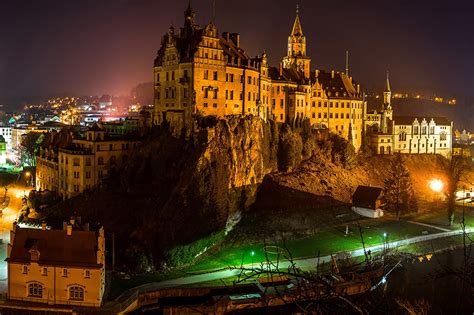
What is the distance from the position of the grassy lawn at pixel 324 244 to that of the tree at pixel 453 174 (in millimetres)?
6392

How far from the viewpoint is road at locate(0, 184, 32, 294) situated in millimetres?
44566

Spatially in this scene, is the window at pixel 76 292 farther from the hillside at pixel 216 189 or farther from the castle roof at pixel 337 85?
the castle roof at pixel 337 85

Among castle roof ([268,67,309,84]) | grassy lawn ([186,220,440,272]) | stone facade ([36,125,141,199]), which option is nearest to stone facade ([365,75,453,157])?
castle roof ([268,67,309,84])

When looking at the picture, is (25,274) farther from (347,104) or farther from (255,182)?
(347,104)

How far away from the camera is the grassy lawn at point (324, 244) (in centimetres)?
4884

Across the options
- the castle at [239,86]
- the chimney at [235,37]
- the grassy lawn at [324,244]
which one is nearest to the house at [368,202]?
the grassy lawn at [324,244]

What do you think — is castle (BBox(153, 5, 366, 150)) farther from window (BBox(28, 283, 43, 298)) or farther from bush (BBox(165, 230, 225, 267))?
window (BBox(28, 283, 43, 298))

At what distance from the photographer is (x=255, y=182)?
65438 mm

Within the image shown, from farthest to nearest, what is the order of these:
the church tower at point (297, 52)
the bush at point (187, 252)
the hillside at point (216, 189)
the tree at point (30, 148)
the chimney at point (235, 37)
Result: the tree at point (30, 148)
the church tower at point (297, 52)
the chimney at point (235, 37)
the hillside at point (216, 189)
the bush at point (187, 252)

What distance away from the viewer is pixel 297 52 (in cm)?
8475

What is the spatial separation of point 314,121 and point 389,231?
89.2 feet

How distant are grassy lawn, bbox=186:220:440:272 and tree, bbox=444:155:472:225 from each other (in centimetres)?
639

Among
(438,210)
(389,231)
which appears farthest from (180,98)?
(438,210)

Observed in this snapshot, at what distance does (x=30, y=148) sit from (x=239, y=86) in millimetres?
50446
